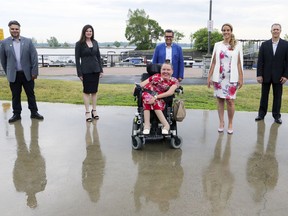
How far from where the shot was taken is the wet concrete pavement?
2.97m

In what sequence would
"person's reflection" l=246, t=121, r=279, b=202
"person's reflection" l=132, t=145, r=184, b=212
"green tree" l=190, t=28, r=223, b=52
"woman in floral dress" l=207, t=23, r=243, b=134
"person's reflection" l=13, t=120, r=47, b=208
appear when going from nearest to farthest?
"person's reflection" l=132, t=145, r=184, b=212, "person's reflection" l=13, t=120, r=47, b=208, "person's reflection" l=246, t=121, r=279, b=202, "woman in floral dress" l=207, t=23, r=243, b=134, "green tree" l=190, t=28, r=223, b=52

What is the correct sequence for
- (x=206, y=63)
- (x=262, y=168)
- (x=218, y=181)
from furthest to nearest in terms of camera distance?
1. (x=206, y=63)
2. (x=262, y=168)
3. (x=218, y=181)

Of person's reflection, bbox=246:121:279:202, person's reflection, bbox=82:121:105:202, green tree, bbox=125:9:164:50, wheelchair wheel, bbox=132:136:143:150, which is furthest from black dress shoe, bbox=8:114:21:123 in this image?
green tree, bbox=125:9:164:50

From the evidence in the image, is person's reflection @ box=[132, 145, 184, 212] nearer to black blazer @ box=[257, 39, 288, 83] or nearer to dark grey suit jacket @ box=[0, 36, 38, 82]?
black blazer @ box=[257, 39, 288, 83]

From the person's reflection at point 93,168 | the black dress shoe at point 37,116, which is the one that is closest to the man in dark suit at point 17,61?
the black dress shoe at point 37,116

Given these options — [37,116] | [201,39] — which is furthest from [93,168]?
[201,39]

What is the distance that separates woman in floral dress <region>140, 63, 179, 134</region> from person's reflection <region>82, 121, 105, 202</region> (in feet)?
2.44

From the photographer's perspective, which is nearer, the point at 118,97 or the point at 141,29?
the point at 118,97

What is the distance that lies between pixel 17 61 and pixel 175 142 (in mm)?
3326

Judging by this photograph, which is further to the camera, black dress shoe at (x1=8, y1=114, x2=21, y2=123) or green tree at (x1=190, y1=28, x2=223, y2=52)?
green tree at (x1=190, y1=28, x2=223, y2=52)

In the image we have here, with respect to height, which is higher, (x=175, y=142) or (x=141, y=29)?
(x=141, y=29)

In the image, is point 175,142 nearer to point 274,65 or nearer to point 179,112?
point 179,112

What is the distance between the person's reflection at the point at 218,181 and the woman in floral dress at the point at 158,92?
0.80 metres

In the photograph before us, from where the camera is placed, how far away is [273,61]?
19.4 feet
